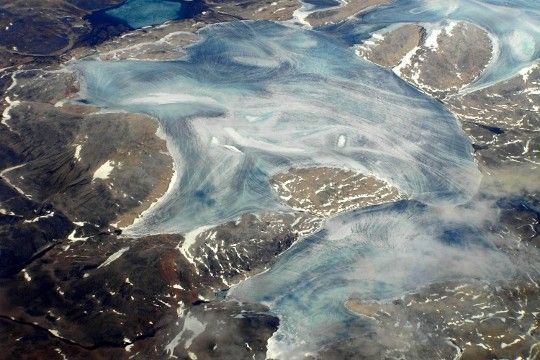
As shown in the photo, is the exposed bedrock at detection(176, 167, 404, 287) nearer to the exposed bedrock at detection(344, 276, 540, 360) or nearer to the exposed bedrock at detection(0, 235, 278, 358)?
the exposed bedrock at detection(0, 235, 278, 358)

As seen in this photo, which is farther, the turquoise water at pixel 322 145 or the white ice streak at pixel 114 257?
the white ice streak at pixel 114 257

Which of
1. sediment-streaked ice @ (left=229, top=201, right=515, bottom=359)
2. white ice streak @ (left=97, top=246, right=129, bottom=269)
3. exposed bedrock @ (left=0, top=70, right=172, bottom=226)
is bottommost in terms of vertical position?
sediment-streaked ice @ (left=229, top=201, right=515, bottom=359)

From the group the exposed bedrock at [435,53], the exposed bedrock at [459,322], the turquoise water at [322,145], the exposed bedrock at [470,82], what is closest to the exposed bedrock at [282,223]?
the turquoise water at [322,145]

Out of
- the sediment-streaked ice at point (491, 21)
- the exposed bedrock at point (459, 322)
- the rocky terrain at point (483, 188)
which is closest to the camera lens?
the exposed bedrock at point (459, 322)

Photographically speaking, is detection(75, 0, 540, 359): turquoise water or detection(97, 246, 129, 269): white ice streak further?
detection(97, 246, 129, 269): white ice streak

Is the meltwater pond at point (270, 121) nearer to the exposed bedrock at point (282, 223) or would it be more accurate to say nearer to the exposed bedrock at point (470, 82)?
the exposed bedrock at point (282, 223)

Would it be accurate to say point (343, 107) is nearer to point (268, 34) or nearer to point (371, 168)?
point (371, 168)

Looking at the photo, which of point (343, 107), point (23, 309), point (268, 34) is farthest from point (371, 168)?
point (23, 309)

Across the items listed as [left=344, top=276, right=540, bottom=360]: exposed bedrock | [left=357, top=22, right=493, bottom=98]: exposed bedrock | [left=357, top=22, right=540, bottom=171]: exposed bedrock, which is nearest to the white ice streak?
[left=344, top=276, right=540, bottom=360]: exposed bedrock

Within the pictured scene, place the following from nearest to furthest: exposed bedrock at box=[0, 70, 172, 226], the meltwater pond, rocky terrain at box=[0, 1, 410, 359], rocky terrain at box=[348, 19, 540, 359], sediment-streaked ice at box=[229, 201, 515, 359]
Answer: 1. rocky terrain at box=[348, 19, 540, 359]
2. rocky terrain at box=[0, 1, 410, 359]
3. sediment-streaked ice at box=[229, 201, 515, 359]
4. exposed bedrock at box=[0, 70, 172, 226]
5. the meltwater pond
